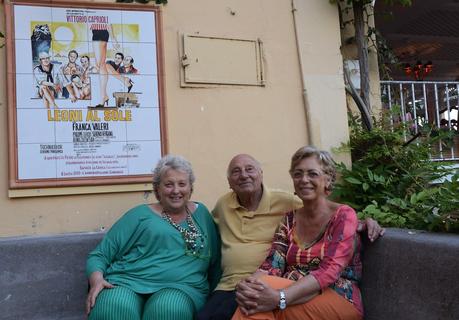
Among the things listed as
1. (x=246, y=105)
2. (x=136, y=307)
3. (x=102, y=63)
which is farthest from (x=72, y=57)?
(x=136, y=307)

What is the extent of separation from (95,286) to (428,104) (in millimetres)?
5064

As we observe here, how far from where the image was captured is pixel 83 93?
389 cm

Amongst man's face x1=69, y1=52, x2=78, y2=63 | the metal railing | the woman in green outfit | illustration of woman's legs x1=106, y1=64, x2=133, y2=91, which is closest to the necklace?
the woman in green outfit

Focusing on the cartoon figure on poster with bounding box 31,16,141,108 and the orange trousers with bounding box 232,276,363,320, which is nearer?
the orange trousers with bounding box 232,276,363,320

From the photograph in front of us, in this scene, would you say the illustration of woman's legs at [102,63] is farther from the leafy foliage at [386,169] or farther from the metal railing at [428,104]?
the metal railing at [428,104]

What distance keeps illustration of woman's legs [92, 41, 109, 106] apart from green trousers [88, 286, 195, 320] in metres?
1.72

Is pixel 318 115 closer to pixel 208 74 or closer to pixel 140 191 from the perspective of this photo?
pixel 208 74

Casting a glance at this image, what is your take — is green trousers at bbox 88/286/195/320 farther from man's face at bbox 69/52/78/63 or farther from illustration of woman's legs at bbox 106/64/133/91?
man's face at bbox 69/52/78/63

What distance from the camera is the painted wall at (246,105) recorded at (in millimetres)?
3873

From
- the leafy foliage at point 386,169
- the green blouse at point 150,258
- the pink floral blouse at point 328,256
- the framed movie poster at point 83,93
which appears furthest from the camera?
the leafy foliage at point 386,169

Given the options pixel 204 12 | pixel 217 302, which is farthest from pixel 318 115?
pixel 217 302

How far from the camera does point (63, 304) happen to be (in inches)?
135

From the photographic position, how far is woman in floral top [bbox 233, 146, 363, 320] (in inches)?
97.3

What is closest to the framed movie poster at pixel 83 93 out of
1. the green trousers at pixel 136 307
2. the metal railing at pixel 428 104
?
the green trousers at pixel 136 307
